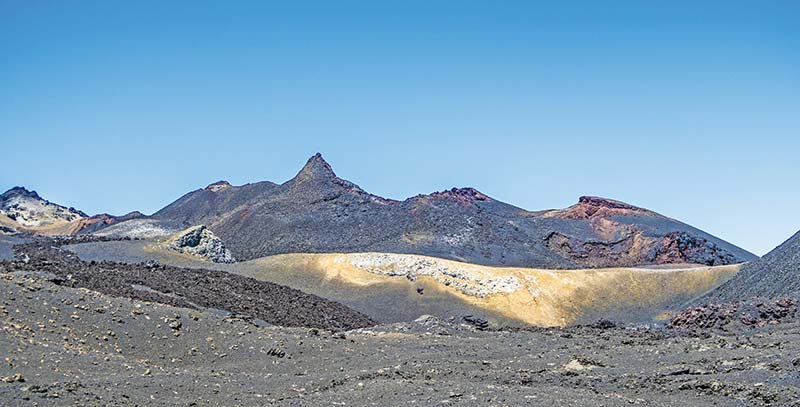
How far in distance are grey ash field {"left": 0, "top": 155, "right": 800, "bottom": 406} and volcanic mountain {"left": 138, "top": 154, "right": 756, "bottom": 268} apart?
1.21ft

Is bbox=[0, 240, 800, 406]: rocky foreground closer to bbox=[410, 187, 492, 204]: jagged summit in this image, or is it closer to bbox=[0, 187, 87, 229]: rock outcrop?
bbox=[410, 187, 492, 204]: jagged summit

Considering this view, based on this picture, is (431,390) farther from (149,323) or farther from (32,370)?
(149,323)

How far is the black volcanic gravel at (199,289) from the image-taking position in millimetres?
41625

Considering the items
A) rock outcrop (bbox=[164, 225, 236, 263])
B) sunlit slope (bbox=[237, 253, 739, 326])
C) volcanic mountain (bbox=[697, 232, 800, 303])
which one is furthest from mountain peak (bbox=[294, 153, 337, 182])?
volcanic mountain (bbox=[697, 232, 800, 303])

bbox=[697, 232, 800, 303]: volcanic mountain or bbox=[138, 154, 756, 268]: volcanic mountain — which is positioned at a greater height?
bbox=[138, 154, 756, 268]: volcanic mountain

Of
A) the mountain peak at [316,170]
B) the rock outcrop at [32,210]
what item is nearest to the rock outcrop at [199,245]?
the mountain peak at [316,170]

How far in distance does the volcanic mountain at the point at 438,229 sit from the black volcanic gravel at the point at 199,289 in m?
27.1

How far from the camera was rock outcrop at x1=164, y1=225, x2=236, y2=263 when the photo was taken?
67000mm

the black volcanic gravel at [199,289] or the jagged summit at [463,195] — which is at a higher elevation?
the jagged summit at [463,195]

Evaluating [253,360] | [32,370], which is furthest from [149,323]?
[32,370]

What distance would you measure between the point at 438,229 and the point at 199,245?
95.6 feet

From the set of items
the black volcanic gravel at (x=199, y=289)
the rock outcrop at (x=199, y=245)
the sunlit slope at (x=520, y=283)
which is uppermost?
the rock outcrop at (x=199, y=245)

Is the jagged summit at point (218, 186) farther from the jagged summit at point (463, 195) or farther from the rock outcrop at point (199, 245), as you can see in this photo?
the rock outcrop at point (199, 245)

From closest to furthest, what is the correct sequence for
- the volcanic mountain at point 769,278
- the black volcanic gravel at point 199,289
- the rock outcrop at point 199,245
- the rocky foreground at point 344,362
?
the rocky foreground at point 344,362 < the black volcanic gravel at point 199,289 < the volcanic mountain at point 769,278 < the rock outcrop at point 199,245
